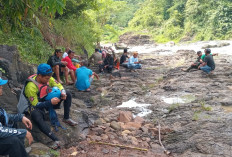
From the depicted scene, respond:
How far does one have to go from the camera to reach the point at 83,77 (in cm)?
781

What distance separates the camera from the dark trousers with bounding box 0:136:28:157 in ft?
9.37

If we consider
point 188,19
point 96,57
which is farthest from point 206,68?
point 188,19

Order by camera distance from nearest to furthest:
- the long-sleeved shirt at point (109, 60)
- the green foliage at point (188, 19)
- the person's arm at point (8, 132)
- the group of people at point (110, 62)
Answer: the person's arm at point (8, 132)
the long-sleeved shirt at point (109, 60)
the group of people at point (110, 62)
the green foliage at point (188, 19)

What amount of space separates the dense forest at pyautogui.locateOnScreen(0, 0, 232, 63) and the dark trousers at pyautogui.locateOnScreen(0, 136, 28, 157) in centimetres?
183

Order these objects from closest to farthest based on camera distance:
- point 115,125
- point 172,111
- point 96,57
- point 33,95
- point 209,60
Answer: point 33,95, point 115,125, point 172,111, point 209,60, point 96,57

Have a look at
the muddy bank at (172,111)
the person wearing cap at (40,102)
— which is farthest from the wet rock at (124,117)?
the person wearing cap at (40,102)

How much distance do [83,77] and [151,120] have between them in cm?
305

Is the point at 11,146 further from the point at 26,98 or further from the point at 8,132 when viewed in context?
the point at 26,98

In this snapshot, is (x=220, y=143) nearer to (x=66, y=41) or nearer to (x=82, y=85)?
(x=82, y=85)

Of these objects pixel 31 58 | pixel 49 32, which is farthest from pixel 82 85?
pixel 49 32

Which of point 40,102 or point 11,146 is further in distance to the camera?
point 40,102

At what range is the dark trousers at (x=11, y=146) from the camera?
2.86m

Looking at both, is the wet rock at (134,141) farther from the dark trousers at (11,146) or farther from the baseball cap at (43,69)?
the dark trousers at (11,146)

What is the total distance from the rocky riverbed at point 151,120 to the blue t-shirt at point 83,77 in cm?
27
